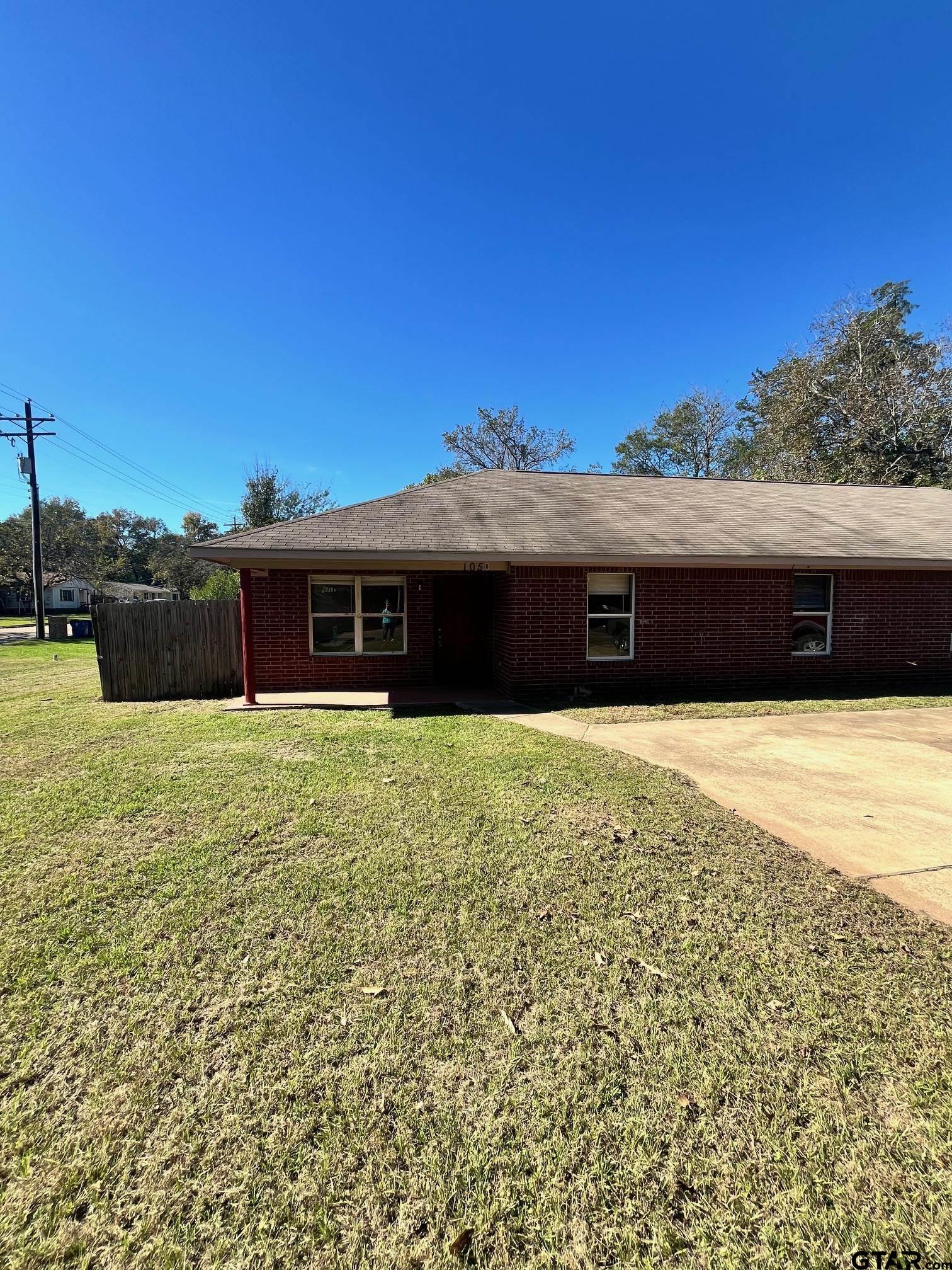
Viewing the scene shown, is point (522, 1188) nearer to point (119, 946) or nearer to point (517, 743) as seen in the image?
point (119, 946)

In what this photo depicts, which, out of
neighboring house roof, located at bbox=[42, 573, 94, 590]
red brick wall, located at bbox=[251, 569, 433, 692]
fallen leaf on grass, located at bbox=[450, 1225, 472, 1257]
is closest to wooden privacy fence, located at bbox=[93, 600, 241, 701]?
red brick wall, located at bbox=[251, 569, 433, 692]

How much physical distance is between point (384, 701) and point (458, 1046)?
7.06 metres

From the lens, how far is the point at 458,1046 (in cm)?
231

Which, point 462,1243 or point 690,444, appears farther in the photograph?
point 690,444

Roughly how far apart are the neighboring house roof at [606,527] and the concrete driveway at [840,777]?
8.78 ft

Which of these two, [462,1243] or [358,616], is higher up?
[358,616]

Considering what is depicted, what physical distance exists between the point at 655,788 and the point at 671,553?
16.4 feet

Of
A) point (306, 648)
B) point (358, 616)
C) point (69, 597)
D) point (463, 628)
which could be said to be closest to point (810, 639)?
point (463, 628)

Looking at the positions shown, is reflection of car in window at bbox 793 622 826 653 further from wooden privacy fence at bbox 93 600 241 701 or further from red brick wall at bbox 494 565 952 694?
wooden privacy fence at bbox 93 600 241 701

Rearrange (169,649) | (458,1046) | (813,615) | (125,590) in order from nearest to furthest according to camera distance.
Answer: (458,1046), (169,649), (813,615), (125,590)

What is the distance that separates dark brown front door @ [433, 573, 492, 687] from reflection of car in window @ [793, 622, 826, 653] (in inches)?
222

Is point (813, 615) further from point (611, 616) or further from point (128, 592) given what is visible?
point (128, 592)

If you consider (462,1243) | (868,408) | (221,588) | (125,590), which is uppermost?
(868,408)

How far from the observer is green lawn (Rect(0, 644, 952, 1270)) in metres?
1.69
